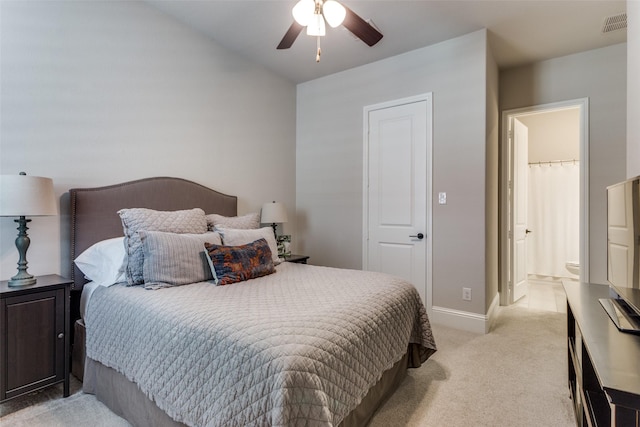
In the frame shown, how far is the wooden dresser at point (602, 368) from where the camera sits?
870 mm

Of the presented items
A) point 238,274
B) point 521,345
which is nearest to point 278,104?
point 238,274

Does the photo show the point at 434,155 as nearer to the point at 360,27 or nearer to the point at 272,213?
the point at 360,27

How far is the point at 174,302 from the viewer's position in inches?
62.3

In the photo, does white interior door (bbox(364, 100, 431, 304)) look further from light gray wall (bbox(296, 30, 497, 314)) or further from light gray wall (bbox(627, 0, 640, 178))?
light gray wall (bbox(627, 0, 640, 178))

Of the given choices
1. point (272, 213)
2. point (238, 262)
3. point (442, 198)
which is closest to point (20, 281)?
point (238, 262)

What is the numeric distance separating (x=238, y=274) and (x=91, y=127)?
1558 mm

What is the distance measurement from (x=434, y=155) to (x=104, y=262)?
118 inches

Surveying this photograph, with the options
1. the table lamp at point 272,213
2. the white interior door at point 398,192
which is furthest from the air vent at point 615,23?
the table lamp at point 272,213

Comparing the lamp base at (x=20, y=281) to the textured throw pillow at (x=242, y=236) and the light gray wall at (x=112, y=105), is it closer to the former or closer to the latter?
the light gray wall at (x=112, y=105)

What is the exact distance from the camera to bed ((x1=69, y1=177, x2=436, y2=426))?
3.61ft

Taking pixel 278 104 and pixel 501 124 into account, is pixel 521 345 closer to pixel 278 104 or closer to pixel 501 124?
pixel 501 124

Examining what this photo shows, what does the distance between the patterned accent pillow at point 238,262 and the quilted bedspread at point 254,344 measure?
0.10m

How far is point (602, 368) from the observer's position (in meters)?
0.99

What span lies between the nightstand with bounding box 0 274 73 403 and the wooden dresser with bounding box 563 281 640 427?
8.36ft
